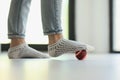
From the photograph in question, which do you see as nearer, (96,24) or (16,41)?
(16,41)

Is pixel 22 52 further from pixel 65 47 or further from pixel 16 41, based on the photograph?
pixel 65 47

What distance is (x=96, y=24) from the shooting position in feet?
9.16

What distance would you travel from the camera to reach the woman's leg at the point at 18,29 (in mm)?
1522

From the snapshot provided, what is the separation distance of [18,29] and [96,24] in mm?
1374

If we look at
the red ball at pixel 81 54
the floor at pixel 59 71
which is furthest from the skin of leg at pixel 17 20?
the floor at pixel 59 71

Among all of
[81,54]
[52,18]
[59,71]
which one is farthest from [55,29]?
[59,71]

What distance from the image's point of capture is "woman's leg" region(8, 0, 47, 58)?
1522mm

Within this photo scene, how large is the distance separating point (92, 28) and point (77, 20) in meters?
0.16

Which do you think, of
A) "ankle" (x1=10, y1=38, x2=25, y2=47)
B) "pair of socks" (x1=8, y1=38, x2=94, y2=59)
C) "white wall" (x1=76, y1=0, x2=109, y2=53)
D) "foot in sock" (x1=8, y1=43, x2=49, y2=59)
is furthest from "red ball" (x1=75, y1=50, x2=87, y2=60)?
"white wall" (x1=76, y1=0, x2=109, y2=53)

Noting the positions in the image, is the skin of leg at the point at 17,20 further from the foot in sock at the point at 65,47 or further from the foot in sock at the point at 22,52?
the foot in sock at the point at 65,47

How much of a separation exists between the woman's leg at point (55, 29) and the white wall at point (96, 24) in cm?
136

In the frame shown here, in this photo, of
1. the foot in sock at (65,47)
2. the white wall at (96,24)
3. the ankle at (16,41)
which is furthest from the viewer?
the white wall at (96,24)

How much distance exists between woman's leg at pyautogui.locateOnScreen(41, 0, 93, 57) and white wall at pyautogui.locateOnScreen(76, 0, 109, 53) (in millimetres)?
1357

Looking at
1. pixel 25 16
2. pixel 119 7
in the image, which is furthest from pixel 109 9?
pixel 25 16
